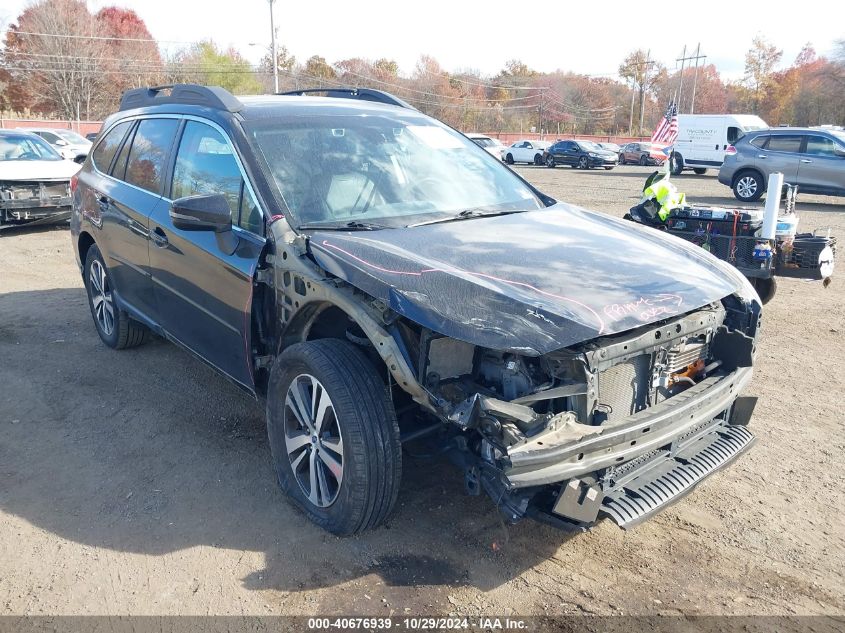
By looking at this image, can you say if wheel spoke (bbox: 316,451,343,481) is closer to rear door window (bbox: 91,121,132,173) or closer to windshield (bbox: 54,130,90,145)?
rear door window (bbox: 91,121,132,173)

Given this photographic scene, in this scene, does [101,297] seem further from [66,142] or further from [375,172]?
[66,142]

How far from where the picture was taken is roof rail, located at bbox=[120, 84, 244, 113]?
13.1 ft

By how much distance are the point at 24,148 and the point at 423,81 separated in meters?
69.2

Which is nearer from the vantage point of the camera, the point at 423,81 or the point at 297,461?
the point at 297,461

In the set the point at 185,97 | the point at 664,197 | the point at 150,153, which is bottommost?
the point at 664,197

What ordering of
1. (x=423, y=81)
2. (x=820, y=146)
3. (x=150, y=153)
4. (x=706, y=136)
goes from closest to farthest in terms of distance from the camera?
1. (x=150, y=153)
2. (x=820, y=146)
3. (x=706, y=136)
4. (x=423, y=81)

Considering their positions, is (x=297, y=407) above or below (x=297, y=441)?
above

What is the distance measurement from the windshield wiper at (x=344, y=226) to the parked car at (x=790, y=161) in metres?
15.1

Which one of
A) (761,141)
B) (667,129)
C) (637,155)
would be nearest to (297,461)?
(667,129)

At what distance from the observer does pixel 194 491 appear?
12.1 feet

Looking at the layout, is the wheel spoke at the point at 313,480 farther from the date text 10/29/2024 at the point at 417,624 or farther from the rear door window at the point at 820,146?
the rear door window at the point at 820,146

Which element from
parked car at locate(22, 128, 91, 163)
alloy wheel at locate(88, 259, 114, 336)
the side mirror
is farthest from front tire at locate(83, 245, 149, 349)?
parked car at locate(22, 128, 91, 163)

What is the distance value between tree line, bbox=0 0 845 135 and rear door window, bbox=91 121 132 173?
146ft

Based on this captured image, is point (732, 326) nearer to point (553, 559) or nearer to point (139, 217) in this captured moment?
point (553, 559)
